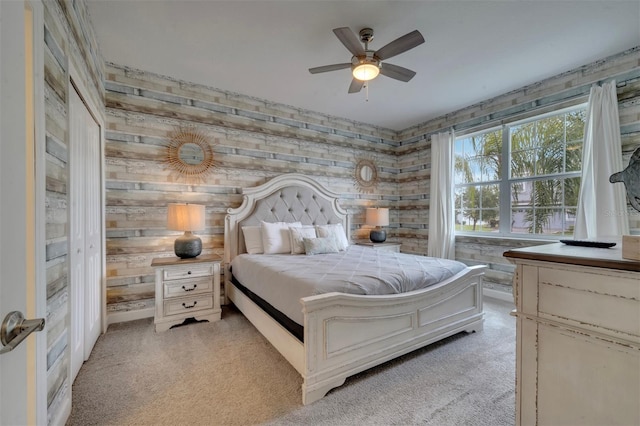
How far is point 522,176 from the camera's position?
3.58m

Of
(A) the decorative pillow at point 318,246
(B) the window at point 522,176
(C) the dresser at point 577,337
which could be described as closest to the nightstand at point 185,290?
(A) the decorative pillow at point 318,246

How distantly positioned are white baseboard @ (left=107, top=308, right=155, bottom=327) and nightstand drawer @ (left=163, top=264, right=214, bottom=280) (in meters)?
0.70

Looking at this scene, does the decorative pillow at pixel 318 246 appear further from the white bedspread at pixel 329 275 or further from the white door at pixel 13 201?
the white door at pixel 13 201

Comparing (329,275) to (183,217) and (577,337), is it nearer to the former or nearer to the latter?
(577,337)

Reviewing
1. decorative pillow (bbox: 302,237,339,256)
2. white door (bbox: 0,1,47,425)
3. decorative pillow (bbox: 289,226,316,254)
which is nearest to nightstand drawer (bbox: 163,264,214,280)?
decorative pillow (bbox: 289,226,316,254)

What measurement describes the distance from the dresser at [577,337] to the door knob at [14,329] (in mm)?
1534

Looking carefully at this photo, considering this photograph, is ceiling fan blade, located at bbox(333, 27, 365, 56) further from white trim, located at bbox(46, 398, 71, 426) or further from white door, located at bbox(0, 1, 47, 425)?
white trim, located at bbox(46, 398, 71, 426)

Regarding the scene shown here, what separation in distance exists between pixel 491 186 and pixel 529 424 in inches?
137

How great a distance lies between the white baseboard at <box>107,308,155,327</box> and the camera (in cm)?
282

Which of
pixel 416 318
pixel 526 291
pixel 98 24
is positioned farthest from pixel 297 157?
pixel 526 291

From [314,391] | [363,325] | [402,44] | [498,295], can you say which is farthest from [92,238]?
[498,295]

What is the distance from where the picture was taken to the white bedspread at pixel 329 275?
1864 millimetres

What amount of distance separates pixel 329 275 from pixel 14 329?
1.64m

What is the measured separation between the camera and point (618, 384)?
0.90 metres
